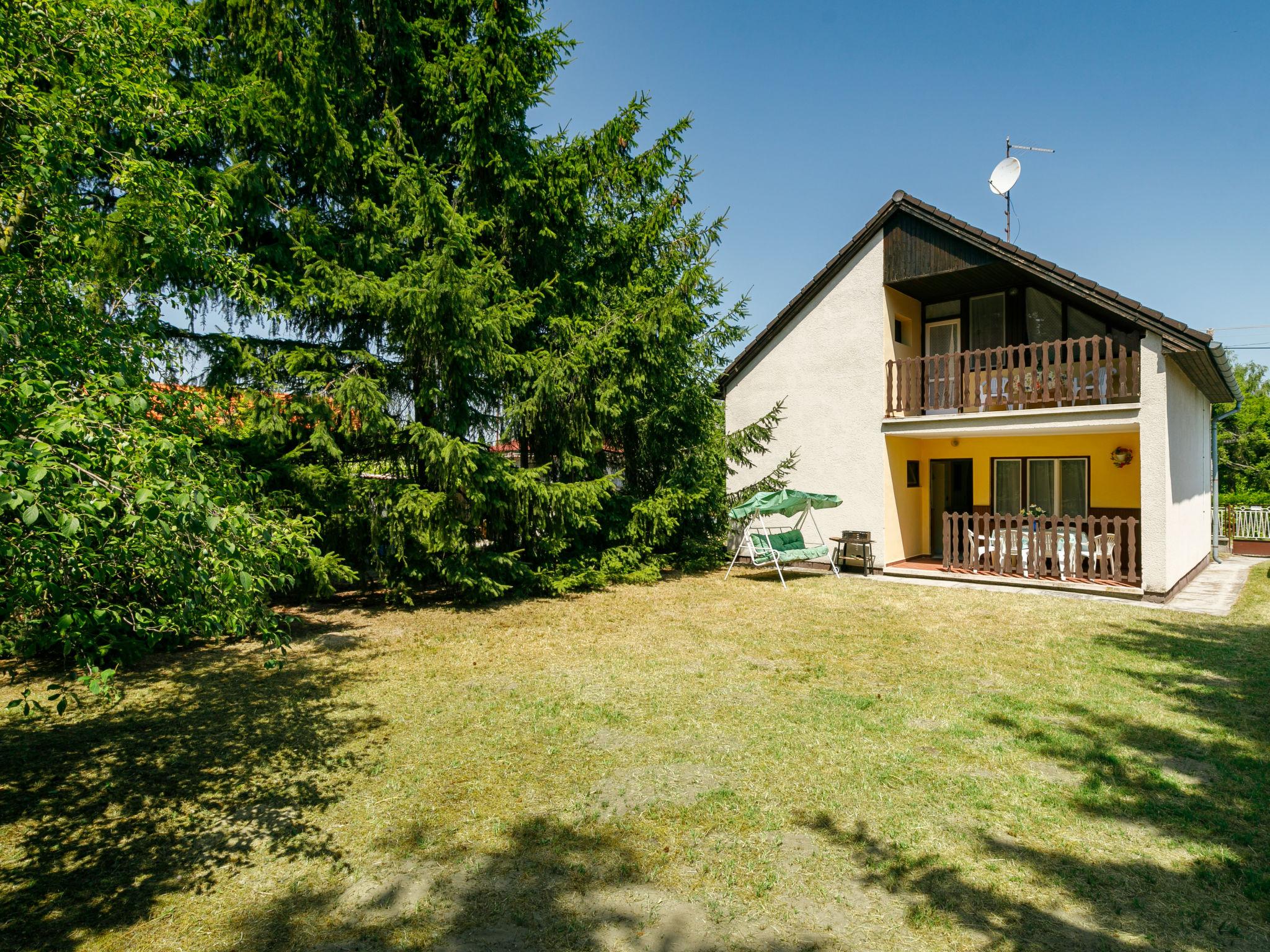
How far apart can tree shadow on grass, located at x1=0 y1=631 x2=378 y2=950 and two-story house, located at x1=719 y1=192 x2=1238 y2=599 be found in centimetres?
1122

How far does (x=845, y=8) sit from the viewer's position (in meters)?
12.8

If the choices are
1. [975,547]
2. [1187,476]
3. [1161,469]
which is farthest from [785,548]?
[1187,476]

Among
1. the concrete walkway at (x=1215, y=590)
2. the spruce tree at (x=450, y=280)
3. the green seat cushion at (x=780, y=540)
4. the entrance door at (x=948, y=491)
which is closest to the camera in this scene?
the spruce tree at (x=450, y=280)

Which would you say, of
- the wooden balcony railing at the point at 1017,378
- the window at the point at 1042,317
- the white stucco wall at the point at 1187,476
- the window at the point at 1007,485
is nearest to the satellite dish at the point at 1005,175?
the window at the point at 1042,317

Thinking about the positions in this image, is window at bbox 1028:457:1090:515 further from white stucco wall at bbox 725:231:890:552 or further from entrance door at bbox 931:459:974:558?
white stucco wall at bbox 725:231:890:552

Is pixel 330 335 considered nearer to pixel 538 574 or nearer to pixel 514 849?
pixel 538 574

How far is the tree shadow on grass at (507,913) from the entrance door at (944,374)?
12061mm

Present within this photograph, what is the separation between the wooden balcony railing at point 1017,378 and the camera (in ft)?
37.4

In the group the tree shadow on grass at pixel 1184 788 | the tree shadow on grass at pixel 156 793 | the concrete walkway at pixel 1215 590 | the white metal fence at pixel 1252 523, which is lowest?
the tree shadow on grass at pixel 156 793

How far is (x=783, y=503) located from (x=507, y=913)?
10.7 meters

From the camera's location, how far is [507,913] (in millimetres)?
3254

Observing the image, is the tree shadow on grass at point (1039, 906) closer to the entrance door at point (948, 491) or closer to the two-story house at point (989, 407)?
the two-story house at point (989, 407)

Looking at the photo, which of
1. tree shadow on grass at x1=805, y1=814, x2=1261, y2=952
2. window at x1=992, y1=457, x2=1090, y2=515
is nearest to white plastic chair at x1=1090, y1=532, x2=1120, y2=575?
window at x1=992, y1=457, x2=1090, y2=515

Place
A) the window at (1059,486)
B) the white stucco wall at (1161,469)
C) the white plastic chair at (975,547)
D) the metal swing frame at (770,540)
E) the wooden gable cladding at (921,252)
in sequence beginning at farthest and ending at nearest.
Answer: the window at (1059,486) → the metal swing frame at (770,540) → the wooden gable cladding at (921,252) → the white plastic chair at (975,547) → the white stucco wall at (1161,469)
